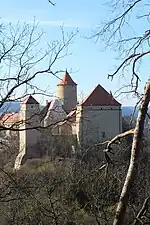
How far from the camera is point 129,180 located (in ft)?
9.60

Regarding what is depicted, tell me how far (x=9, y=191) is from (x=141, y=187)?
15.9 feet

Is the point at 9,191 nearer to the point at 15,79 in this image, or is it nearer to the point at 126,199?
the point at 15,79

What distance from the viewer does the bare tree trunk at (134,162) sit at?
293 cm

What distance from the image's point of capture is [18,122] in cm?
535

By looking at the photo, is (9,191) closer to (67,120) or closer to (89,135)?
(67,120)

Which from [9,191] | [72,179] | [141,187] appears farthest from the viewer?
[72,179]

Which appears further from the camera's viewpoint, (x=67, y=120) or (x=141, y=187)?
(x=141, y=187)

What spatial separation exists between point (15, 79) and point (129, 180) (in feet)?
9.07

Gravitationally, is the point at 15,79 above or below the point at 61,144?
above

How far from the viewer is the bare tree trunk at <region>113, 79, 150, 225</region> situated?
293cm

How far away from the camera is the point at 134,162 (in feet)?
9.62

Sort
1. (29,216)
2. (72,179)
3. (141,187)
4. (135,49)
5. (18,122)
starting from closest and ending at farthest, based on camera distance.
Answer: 1. (135,49)
2. (18,122)
3. (141,187)
4. (29,216)
5. (72,179)

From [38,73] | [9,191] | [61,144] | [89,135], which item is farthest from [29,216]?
[89,135]

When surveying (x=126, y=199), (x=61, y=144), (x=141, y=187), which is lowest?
(x=61, y=144)
